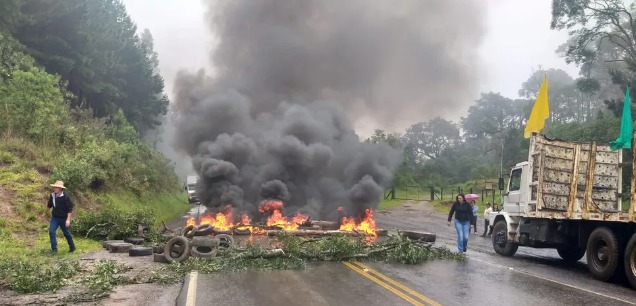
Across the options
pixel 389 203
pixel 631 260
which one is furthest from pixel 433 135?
pixel 631 260

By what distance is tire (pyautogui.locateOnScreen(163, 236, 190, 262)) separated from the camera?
1035cm

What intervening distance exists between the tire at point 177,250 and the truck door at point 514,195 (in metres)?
8.82

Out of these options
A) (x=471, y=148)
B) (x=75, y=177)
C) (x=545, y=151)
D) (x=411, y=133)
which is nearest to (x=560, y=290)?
(x=545, y=151)

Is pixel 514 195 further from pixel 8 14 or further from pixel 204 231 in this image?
pixel 8 14

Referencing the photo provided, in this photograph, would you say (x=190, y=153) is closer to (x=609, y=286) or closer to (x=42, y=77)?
(x=42, y=77)

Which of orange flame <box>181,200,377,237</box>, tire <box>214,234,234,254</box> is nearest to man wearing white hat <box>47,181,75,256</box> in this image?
tire <box>214,234,234,254</box>

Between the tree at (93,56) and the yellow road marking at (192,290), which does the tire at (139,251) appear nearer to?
the yellow road marking at (192,290)

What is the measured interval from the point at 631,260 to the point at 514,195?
4854 mm

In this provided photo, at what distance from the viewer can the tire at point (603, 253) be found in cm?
960

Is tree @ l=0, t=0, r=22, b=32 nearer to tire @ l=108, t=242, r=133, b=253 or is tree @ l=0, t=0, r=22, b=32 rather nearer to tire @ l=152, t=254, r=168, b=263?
tire @ l=108, t=242, r=133, b=253

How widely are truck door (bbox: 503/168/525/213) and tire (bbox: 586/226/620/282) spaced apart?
2.77 meters

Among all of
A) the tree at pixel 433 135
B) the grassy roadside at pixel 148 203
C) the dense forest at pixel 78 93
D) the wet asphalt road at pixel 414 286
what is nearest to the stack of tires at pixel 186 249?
the wet asphalt road at pixel 414 286

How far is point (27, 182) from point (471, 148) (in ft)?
231

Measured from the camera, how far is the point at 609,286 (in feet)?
30.1
